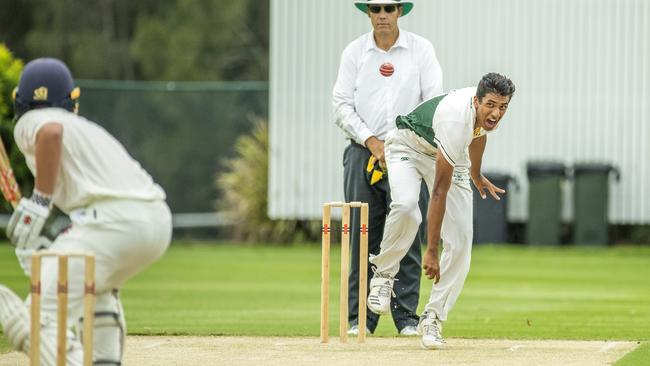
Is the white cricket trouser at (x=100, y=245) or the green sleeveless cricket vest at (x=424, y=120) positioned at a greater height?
the green sleeveless cricket vest at (x=424, y=120)

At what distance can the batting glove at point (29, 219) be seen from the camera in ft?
20.3

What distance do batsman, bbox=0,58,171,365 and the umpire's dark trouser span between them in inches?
134

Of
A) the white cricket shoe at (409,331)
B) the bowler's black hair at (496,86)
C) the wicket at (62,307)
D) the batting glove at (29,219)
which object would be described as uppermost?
the bowler's black hair at (496,86)

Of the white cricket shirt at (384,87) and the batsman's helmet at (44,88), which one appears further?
the white cricket shirt at (384,87)

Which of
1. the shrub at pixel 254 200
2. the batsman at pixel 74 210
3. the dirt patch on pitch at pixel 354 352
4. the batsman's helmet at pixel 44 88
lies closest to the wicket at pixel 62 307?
the batsman at pixel 74 210

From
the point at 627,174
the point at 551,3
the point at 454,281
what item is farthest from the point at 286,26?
the point at 454,281

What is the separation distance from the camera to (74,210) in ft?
20.9

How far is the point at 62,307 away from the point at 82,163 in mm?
637

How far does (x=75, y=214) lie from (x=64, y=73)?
646 mm

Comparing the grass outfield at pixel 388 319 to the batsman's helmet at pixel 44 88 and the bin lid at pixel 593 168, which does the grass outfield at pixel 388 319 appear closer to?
the bin lid at pixel 593 168

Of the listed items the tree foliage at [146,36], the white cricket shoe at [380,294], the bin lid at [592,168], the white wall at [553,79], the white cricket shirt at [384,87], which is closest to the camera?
the white cricket shoe at [380,294]

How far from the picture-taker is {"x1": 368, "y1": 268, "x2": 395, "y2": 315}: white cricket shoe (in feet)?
29.2

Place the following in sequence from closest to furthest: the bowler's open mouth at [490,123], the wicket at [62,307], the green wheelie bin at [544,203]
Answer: the wicket at [62,307] < the bowler's open mouth at [490,123] < the green wheelie bin at [544,203]

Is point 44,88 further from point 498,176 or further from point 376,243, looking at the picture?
point 498,176
